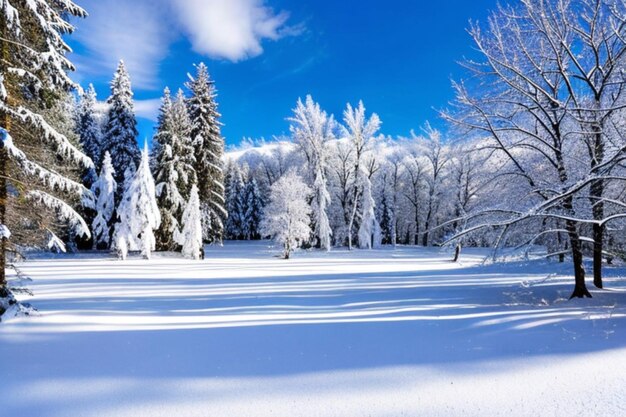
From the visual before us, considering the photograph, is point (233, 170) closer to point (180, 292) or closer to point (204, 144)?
point (204, 144)

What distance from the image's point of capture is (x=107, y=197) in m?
25.8

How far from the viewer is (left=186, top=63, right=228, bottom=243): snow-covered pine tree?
27.2 metres

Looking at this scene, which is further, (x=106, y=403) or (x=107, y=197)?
(x=107, y=197)

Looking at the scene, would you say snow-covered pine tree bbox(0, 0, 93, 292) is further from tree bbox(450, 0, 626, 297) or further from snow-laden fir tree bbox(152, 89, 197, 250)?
snow-laden fir tree bbox(152, 89, 197, 250)

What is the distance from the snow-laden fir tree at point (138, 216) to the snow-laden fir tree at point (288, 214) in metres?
9.05

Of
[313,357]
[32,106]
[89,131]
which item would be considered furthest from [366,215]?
[313,357]

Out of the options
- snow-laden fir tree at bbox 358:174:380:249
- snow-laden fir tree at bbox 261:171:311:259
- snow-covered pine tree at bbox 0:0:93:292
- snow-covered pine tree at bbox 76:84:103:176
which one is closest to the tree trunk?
snow-covered pine tree at bbox 0:0:93:292

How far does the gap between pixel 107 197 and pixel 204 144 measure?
8.05 metres

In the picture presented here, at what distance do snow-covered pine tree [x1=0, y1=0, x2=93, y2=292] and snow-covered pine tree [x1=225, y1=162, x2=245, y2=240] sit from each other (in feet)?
140

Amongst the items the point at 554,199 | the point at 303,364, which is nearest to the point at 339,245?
the point at 554,199

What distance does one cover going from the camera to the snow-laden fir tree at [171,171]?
25297 millimetres

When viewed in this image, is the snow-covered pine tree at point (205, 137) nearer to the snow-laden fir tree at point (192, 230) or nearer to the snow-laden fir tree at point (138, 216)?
the snow-laden fir tree at point (192, 230)

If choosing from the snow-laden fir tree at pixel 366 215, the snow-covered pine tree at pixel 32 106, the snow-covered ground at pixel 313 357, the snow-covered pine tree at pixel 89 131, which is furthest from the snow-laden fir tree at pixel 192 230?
the snow-laden fir tree at pixel 366 215

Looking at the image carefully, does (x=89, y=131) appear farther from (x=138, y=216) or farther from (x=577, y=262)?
(x=577, y=262)
